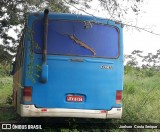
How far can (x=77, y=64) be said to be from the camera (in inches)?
311

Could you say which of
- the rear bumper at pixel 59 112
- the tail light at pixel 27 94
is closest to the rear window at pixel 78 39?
the tail light at pixel 27 94

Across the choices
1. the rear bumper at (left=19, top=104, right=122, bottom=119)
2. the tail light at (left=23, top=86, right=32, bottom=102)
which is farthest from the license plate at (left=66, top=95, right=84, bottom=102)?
the tail light at (left=23, top=86, right=32, bottom=102)

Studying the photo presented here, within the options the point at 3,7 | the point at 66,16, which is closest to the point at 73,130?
the point at 66,16

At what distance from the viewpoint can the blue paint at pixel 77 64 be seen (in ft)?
25.3

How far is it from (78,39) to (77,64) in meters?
0.55

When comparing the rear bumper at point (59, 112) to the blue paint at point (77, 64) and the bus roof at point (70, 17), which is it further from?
the bus roof at point (70, 17)

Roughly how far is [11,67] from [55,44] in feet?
18.5

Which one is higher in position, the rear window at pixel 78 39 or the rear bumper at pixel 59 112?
the rear window at pixel 78 39

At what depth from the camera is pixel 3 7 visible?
28.2ft

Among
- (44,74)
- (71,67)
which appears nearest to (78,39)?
(71,67)

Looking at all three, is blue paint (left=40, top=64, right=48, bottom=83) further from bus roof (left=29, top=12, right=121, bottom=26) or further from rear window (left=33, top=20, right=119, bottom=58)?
bus roof (left=29, top=12, right=121, bottom=26)

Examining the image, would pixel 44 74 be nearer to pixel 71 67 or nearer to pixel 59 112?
pixel 71 67

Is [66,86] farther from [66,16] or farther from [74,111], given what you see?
[66,16]

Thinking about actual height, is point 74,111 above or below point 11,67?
below
